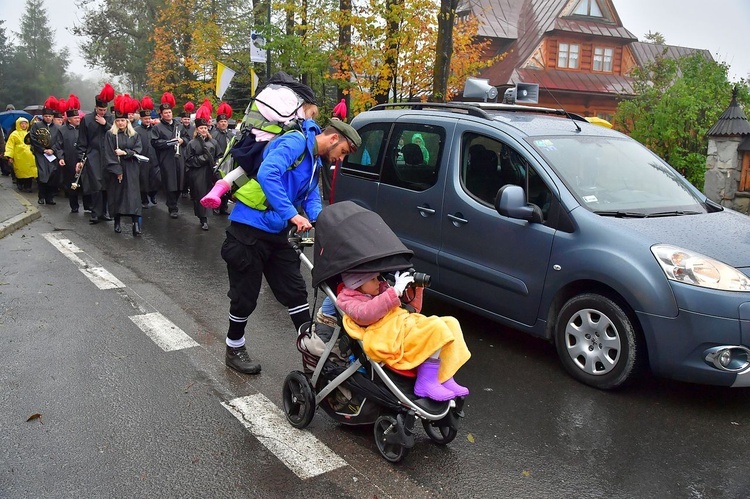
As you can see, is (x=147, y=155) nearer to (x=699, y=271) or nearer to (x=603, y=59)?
(x=699, y=271)

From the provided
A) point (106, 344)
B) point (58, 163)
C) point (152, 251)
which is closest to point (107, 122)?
point (58, 163)

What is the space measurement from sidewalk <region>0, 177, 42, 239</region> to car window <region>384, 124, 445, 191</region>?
6460 millimetres

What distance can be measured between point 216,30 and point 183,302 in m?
22.8

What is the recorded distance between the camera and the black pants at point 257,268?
4.58 m

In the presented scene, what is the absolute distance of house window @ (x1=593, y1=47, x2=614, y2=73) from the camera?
4200 centimetres

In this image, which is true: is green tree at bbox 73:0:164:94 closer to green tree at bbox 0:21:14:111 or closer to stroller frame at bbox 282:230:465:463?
green tree at bbox 0:21:14:111

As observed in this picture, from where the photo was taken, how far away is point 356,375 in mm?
3795

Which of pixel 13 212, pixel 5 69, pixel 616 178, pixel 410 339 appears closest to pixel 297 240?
pixel 410 339

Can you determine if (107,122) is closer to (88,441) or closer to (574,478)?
(88,441)

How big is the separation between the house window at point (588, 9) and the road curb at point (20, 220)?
36703 millimetres

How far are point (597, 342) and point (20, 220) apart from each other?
374 inches

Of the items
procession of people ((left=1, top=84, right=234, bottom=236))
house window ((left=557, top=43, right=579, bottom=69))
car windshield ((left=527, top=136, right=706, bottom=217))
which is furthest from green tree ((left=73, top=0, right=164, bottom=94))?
car windshield ((left=527, top=136, right=706, bottom=217))

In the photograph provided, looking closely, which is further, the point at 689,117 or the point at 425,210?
the point at 689,117

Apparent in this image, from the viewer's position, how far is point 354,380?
12.4 feet
